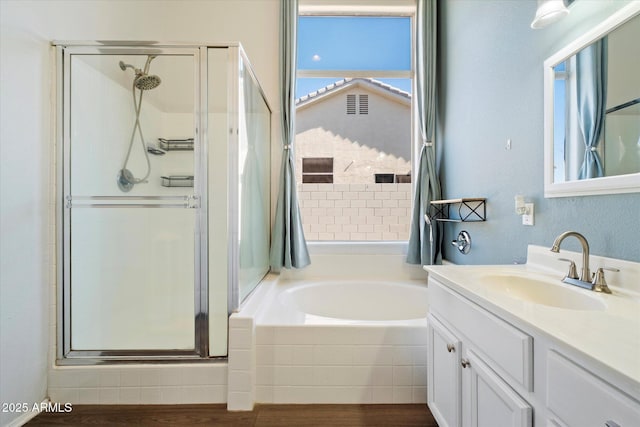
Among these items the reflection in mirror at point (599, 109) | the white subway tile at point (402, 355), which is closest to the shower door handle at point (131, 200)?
the white subway tile at point (402, 355)

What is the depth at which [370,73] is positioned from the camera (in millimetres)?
2627

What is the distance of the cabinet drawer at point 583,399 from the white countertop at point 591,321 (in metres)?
0.05

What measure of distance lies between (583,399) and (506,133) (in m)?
1.42

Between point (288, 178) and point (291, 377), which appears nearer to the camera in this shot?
point (291, 377)

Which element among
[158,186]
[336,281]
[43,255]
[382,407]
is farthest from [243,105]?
[382,407]

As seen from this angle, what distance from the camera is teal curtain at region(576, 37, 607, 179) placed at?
1064 mm

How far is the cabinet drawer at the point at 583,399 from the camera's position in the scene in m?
0.50

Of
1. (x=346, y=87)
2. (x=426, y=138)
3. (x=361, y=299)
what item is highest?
(x=346, y=87)

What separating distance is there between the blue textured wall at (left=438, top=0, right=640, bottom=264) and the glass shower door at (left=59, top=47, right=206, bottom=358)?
1.74 m

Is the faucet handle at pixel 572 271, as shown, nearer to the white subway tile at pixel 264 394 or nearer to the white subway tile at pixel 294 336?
the white subway tile at pixel 294 336

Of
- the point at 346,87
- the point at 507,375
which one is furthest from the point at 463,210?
the point at 346,87

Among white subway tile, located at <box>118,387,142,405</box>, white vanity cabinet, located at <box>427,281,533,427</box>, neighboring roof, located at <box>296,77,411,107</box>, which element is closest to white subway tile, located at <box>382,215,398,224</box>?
neighboring roof, located at <box>296,77,411,107</box>

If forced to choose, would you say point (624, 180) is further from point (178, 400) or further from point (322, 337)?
point (178, 400)

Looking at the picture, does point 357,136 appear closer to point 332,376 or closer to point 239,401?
point 332,376
